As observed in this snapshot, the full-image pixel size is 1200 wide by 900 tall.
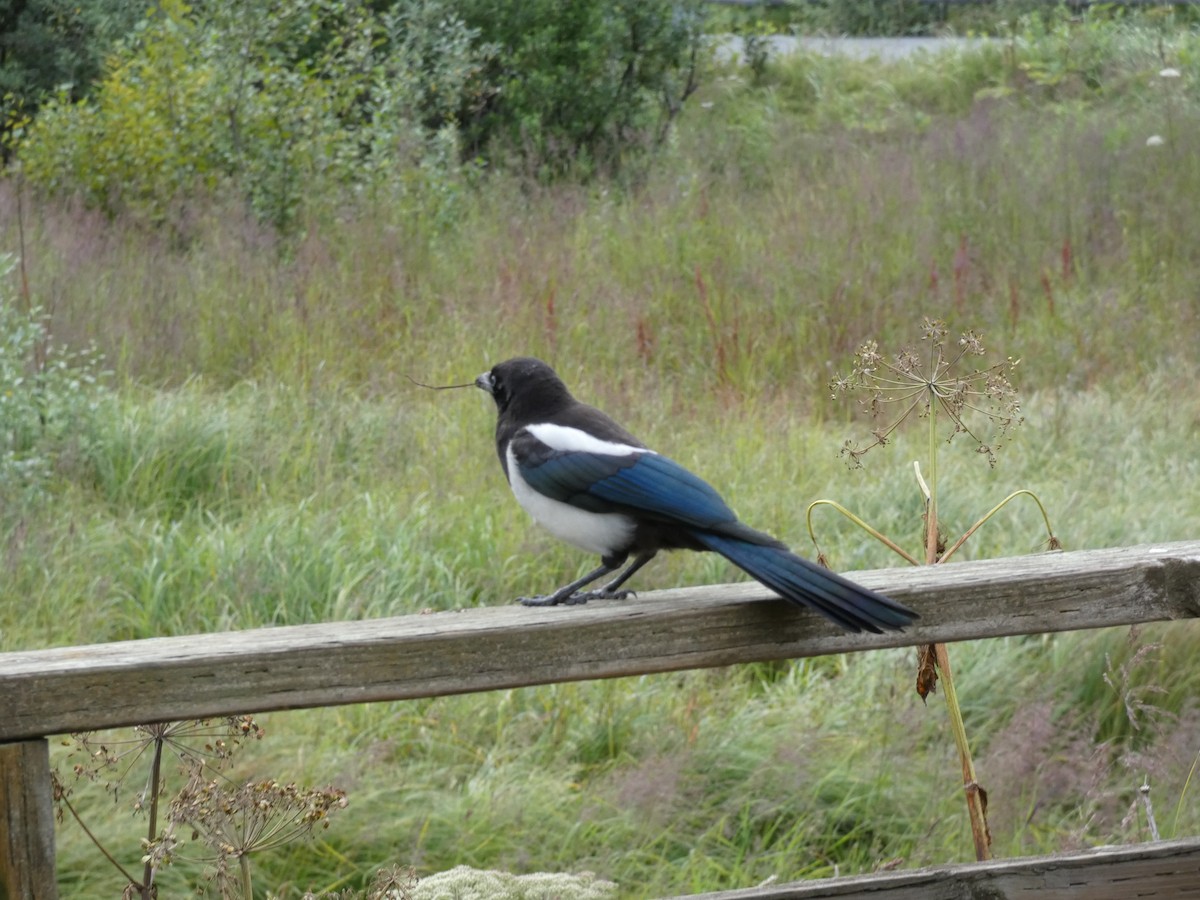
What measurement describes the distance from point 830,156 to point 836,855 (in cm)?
696

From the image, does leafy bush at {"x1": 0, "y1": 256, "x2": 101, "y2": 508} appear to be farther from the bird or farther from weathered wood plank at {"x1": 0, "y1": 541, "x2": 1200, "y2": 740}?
weathered wood plank at {"x1": 0, "y1": 541, "x2": 1200, "y2": 740}

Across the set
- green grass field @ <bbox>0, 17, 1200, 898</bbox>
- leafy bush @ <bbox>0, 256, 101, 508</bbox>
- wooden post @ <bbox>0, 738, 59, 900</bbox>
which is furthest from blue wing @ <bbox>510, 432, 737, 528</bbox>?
leafy bush @ <bbox>0, 256, 101, 508</bbox>

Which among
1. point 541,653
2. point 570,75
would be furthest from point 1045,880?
point 570,75

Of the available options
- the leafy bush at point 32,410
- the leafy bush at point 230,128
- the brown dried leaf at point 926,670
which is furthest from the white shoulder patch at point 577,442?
the leafy bush at point 230,128

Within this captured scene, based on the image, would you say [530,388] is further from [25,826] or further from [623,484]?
[25,826]

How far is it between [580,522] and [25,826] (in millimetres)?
992

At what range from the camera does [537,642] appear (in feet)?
5.12

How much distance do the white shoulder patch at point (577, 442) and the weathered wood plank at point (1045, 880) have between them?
77 cm

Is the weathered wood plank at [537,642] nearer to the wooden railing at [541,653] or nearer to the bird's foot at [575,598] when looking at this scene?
the wooden railing at [541,653]

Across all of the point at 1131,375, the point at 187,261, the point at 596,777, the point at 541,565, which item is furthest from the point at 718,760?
Answer: the point at 187,261

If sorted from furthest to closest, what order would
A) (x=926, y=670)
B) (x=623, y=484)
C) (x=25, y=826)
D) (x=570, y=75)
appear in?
(x=570, y=75)
(x=623, y=484)
(x=926, y=670)
(x=25, y=826)

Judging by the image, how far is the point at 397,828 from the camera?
320 cm

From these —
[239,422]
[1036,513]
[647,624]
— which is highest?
[647,624]

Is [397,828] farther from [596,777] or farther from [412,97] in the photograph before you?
[412,97]
